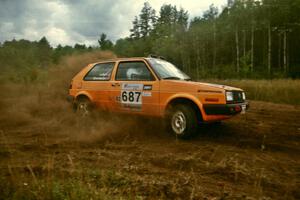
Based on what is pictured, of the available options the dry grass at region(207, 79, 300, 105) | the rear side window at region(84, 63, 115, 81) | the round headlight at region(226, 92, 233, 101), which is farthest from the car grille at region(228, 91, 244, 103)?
the dry grass at region(207, 79, 300, 105)

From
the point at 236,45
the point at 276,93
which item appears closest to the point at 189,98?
the point at 276,93

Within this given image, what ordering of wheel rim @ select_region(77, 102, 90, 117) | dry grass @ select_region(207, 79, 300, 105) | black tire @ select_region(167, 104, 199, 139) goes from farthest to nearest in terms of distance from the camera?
1. dry grass @ select_region(207, 79, 300, 105)
2. wheel rim @ select_region(77, 102, 90, 117)
3. black tire @ select_region(167, 104, 199, 139)

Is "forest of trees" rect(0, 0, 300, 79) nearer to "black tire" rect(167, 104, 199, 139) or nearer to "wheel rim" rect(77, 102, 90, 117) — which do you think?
"wheel rim" rect(77, 102, 90, 117)

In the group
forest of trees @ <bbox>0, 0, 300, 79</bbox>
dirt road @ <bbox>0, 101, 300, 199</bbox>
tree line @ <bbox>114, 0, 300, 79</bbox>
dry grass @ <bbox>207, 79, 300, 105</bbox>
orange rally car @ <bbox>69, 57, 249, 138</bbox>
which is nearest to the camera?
dirt road @ <bbox>0, 101, 300, 199</bbox>

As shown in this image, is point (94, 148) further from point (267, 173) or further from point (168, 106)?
point (267, 173)

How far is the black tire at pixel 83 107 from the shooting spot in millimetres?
7195

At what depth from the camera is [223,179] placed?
3.45 meters

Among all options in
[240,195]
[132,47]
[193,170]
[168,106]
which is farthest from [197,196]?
[132,47]

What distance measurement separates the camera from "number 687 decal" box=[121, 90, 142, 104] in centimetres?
623

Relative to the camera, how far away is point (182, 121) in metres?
5.61

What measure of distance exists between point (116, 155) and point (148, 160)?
0.60 m

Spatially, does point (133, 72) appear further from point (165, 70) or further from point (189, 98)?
point (189, 98)

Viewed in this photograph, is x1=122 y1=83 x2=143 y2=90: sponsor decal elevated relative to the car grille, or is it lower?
elevated

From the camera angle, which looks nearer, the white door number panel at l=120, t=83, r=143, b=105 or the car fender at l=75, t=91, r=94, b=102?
the white door number panel at l=120, t=83, r=143, b=105
